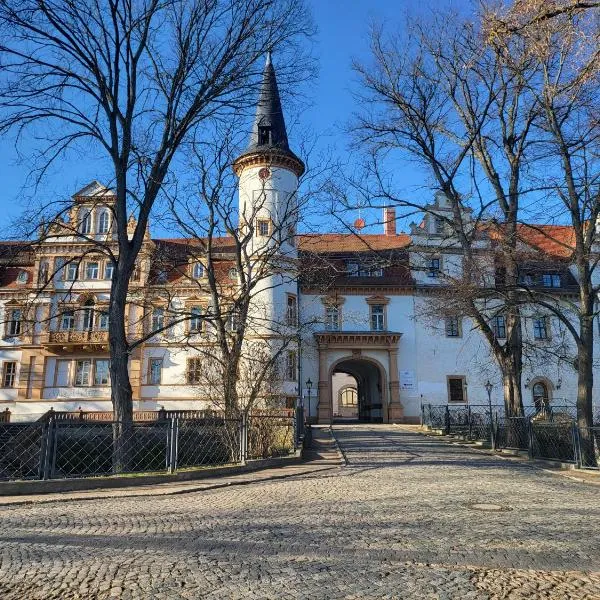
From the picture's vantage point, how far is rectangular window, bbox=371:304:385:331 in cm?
3666

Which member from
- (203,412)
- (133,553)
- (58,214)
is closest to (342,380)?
(203,412)

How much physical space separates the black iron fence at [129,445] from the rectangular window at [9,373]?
2700 cm

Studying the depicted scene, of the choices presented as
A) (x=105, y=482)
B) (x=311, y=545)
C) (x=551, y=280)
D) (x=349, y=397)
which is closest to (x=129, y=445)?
(x=105, y=482)

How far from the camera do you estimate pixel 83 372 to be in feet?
119

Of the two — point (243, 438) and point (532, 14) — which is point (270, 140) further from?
point (532, 14)

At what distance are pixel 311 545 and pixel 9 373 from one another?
36070mm

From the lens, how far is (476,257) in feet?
63.5


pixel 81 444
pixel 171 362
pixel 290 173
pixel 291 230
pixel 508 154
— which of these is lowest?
pixel 81 444

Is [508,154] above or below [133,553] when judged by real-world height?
above

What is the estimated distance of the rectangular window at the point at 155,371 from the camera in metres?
36.4

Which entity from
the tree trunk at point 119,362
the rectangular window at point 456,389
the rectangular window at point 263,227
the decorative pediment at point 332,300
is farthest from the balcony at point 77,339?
the tree trunk at point 119,362

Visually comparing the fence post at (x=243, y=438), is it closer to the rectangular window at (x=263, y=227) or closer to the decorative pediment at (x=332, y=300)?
the decorative pediment at (x=332, y=300)

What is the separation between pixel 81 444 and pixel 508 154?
16.4 meters

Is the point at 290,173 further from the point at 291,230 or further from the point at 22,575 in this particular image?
the point at 22,575
